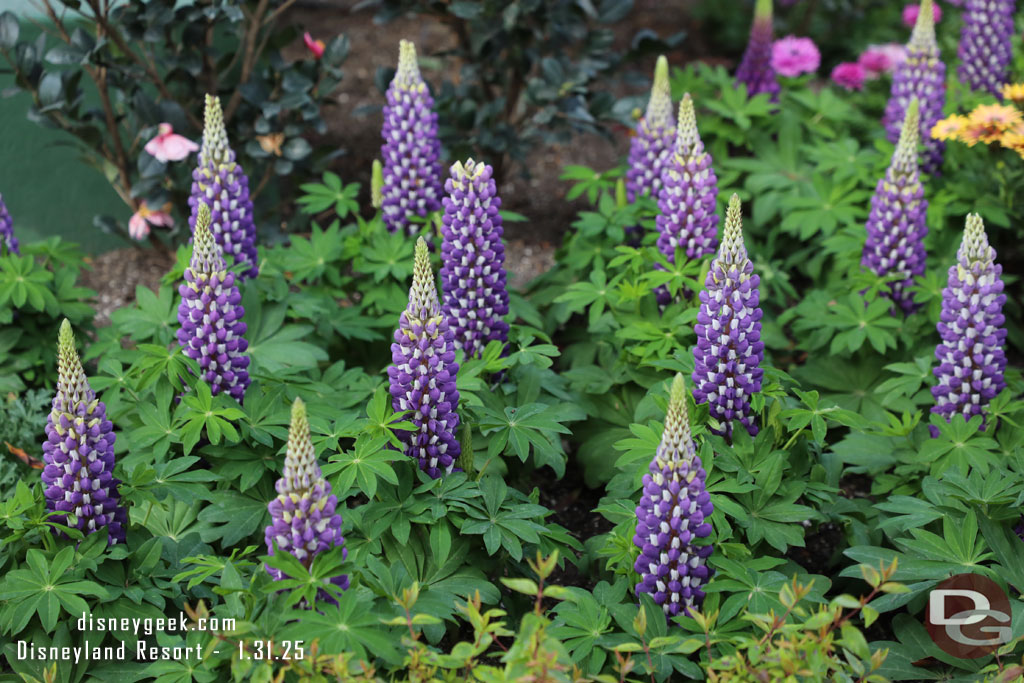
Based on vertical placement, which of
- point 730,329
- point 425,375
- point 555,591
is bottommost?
point 555,591

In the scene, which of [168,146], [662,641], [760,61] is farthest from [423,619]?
[760,61]

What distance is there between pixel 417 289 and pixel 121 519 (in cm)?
114

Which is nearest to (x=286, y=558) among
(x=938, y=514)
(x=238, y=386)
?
(x=238, y=386)

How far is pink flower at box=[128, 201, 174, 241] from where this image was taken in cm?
516

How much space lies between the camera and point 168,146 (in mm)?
4953

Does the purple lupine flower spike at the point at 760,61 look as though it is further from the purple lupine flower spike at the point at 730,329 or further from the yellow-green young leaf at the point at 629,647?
the yellow-green young leaf at the point at 629,647

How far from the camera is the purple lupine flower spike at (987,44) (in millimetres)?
5539

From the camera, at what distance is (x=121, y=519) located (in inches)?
129

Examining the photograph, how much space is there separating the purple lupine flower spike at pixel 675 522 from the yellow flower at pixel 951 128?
8.40ft

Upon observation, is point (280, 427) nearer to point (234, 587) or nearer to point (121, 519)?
point (121, 519)

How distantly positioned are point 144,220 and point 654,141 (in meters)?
2.45

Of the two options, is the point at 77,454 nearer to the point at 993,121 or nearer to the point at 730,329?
the point at 730,329

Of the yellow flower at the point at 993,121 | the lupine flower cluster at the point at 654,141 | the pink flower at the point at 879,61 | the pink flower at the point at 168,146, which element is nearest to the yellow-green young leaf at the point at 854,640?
the lupine flower cluster at the point at 654,141

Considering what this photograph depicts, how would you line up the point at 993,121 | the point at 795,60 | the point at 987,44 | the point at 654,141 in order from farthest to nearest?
the point at 795,60, the point at 987,44, the point at 654,141, the point at 993,121
